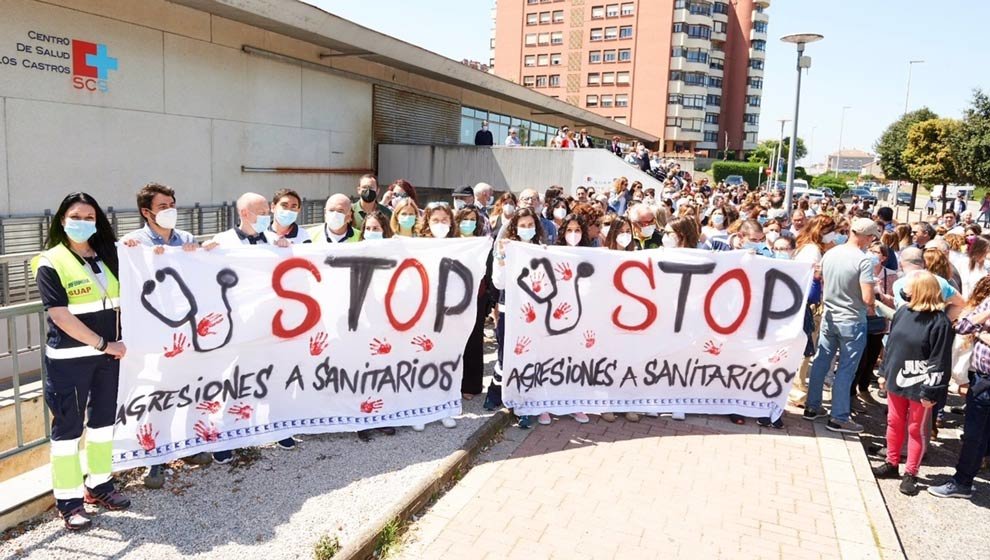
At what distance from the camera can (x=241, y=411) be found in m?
4.87

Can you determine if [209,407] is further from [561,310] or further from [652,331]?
[652,331]

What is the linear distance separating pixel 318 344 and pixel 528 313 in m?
1.79

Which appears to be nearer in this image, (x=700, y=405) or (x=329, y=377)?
(x=329, y=377)

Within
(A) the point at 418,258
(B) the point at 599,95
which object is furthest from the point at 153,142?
(B) the point at 599,95

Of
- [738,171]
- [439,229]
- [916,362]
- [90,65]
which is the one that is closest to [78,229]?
[439,229]

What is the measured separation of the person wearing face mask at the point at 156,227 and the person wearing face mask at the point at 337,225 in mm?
1213

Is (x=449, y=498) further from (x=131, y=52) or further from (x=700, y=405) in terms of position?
(x=131, y=52)

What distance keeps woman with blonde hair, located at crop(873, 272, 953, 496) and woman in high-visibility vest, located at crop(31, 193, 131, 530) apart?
541 centimetres

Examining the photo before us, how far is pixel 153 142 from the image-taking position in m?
12.1

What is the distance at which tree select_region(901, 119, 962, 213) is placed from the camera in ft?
129

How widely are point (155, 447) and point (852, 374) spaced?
5.71m

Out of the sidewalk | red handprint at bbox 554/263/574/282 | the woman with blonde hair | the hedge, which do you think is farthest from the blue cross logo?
the hedge

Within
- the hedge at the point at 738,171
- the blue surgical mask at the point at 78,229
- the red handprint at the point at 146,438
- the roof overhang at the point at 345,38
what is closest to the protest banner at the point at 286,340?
the red handprint at the point at 146,438

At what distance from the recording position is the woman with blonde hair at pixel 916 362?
5113 millimetres
